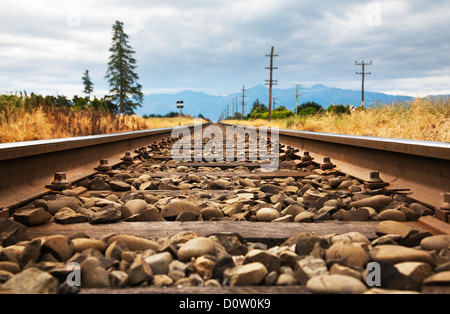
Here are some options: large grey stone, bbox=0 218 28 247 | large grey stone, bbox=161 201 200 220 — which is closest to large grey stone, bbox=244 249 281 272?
large grey stone, bbox=161 201 200 220

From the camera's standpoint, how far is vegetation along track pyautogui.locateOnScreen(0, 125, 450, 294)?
154 cm

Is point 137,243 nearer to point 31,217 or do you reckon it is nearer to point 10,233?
point 10,233

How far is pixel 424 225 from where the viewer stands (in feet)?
7.88

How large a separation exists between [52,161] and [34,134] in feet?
11.9

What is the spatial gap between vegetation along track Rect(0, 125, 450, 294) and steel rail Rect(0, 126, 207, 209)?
0.02 metres

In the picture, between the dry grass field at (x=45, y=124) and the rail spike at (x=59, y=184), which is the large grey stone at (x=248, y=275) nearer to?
the rail spike at (x=59, y=184)

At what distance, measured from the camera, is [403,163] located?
11.7 feet

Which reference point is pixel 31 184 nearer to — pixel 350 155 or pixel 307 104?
pixel 350 155

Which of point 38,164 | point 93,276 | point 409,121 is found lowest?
point 93,276

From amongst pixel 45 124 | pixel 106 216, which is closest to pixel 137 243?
pixel 106 216

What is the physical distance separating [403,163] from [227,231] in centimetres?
213

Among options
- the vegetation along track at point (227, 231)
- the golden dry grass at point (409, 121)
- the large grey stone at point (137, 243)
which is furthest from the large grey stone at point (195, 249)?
the golden dry grass at point (409, 121)

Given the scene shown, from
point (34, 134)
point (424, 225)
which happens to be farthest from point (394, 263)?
point (34, 134)

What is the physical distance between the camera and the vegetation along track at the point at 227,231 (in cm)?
154
